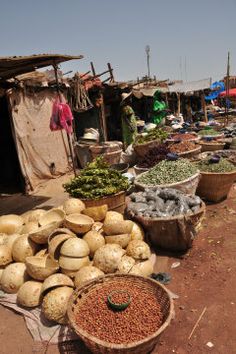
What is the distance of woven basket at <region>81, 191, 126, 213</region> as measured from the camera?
4.85 m

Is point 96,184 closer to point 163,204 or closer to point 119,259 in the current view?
point 163,204

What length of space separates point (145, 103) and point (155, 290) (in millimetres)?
13891

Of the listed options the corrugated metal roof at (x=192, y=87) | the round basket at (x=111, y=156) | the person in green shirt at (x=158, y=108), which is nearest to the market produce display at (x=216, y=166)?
the round basket at (x=111, y=156)

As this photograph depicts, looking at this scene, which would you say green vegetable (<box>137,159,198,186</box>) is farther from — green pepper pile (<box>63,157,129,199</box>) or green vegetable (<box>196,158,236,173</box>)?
green pepper pile (<box>63,157,129,199</box>)

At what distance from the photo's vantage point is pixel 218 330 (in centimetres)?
306

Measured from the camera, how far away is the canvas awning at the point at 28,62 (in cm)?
489

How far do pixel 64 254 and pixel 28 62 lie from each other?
147 inches

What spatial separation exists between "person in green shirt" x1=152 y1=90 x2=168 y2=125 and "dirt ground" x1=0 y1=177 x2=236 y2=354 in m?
9.00

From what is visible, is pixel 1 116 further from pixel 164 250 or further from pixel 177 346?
pixel 177 346

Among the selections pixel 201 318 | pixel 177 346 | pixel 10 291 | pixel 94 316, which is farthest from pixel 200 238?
pixel 10 291

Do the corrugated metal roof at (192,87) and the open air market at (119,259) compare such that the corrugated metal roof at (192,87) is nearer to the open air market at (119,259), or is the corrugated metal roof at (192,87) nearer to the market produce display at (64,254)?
the open air market at (119,259)

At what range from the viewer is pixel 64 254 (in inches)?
143

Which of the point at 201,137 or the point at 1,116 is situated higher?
the point at 1,116

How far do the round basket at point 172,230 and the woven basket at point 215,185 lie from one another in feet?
5.58
